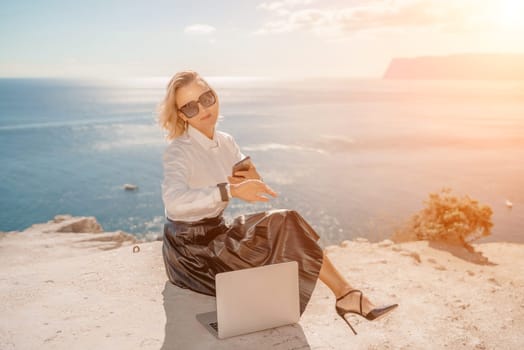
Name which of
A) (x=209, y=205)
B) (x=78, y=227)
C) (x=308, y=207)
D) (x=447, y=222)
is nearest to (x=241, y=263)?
(x=209, y=205)

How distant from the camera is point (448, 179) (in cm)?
3117

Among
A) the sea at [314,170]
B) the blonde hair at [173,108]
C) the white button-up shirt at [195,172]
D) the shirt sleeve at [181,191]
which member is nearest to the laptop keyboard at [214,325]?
the white button-up shirt at [195,172]

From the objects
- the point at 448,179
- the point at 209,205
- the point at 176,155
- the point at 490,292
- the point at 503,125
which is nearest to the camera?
the point at 209,205

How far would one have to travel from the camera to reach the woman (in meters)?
3.46

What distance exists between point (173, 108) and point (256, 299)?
1659 mm

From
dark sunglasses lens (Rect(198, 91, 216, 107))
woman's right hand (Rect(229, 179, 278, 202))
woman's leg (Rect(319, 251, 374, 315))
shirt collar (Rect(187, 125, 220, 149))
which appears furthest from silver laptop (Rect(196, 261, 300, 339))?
dark sunglasses lens (Rect(198, 91, 216, 107))

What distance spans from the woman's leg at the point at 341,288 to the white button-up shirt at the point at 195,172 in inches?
39.0

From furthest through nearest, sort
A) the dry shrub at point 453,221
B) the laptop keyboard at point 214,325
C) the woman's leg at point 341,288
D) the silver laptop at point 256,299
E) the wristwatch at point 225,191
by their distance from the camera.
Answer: the dry shrub at point 453,221 < the laptop keyboard at point 214,325 < the woman's leg at point 341,288 < the silver laptop at point 256,299 < the wristwatch at point 225,191

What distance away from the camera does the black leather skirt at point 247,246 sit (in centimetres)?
351

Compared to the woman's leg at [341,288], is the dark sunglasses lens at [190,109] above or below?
above

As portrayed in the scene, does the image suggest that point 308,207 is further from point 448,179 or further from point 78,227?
point 78,227

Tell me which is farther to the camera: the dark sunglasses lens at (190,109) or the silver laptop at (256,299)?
the dark sunglasses lens at (190,109)

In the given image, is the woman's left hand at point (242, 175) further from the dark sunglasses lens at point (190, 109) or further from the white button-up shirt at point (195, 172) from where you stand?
the dark sunglasses lens at point (190, 109)

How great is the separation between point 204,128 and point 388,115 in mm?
79727
